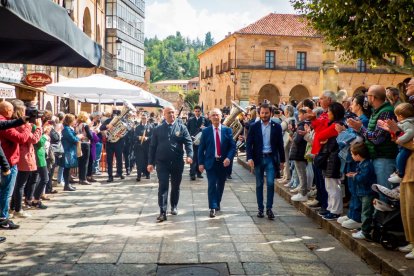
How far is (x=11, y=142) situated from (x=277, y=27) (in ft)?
159

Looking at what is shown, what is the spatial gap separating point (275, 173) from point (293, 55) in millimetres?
45036

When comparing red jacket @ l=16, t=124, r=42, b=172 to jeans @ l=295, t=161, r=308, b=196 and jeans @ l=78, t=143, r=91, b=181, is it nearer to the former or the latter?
jeans @ l=78, t=143, r=91, b=181

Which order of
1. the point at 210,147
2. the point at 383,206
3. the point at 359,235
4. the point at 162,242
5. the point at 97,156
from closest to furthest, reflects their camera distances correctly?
the point at 383,206
the point at 359,235
the point at 162,242
the point at 210,147
the point at 97,156

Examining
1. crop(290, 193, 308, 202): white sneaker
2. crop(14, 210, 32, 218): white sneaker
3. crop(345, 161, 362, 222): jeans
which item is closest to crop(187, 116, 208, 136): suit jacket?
crop(290, 193, 308, 202): white sneaker

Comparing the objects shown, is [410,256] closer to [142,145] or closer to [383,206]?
[383,206]

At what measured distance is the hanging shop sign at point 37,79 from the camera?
1694cm

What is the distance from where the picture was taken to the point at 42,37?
4055 millimetres

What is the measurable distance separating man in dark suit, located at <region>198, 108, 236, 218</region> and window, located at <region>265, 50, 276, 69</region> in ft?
142

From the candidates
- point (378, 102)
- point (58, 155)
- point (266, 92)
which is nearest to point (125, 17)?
point (266, 92)

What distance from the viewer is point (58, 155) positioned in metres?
11.0

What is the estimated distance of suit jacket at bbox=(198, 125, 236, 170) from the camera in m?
8.96

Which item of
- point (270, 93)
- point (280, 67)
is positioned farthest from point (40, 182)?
point (270, 93)

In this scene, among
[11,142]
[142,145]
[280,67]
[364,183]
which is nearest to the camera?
[364,183]

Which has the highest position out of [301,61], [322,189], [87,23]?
[301,61]
